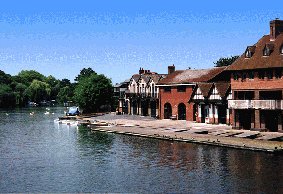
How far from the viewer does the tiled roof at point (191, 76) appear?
71.4 m

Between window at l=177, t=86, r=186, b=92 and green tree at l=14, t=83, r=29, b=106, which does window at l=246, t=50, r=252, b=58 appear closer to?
window at l=177, t=86, r=186, b=92

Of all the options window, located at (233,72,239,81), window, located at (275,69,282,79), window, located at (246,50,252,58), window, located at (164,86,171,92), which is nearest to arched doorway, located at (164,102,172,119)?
window, located at (164,86,171,92)

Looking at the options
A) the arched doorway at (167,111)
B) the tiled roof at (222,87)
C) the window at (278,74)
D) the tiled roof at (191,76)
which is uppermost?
the tiled roof at (191,76)

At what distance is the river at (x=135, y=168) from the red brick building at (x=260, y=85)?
38.7ft

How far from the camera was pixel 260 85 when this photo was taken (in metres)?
53.0

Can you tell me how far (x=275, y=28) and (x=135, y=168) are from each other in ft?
108

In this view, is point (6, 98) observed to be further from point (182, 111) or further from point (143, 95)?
point (182, 111)

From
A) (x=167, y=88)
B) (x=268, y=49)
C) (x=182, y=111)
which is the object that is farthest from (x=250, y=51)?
(x=167, y=88)

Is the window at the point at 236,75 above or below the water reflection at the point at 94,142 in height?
above

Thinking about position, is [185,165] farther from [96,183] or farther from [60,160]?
[60,160]

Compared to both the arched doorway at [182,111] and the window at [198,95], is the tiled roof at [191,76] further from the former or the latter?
the arched doorway at [182,111]

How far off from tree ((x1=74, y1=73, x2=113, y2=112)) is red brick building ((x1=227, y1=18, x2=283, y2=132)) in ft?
190

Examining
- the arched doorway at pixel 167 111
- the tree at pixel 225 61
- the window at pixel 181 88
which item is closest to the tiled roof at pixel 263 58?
the window at pixel 181 88

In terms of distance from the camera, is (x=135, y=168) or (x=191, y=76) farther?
(x=191, y=76)
